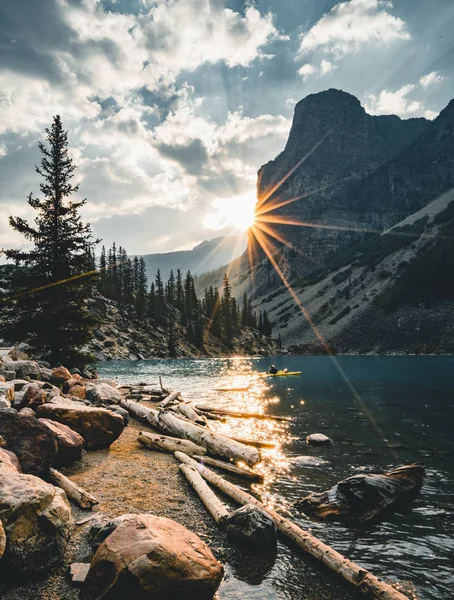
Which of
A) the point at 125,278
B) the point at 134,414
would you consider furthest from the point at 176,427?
the point at 125,278

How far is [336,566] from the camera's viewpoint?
6102mm

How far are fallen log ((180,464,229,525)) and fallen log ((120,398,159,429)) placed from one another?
19.0 ft

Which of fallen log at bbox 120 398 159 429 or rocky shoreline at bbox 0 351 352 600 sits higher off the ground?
rocky shoreline at bbox 0 351 352 600

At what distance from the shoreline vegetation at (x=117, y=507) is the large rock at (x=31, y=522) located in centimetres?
1

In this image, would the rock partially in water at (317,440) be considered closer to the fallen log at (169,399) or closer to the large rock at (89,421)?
the large rock at (89,421)

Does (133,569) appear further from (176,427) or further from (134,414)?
(134,414)

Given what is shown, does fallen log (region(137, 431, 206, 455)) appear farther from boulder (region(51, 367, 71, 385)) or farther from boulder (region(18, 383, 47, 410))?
boulder (region(51, 367, 71, 385))

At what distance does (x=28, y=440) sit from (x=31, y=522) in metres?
2.99

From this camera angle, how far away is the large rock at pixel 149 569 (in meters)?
4.57

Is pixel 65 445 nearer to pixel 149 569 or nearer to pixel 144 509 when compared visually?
pixel 144 509

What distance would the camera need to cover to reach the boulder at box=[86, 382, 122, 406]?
17611 mm

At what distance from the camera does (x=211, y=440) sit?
43.9 feet

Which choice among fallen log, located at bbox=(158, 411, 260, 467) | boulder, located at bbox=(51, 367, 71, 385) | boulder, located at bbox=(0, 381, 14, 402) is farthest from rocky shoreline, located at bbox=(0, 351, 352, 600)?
boulder, located at bbox=(51, 367, 71, 385)

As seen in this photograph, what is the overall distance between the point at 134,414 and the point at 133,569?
14.8 meters
